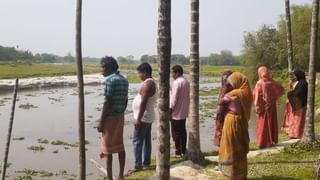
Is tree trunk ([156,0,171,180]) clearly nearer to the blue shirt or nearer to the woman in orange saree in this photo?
the blue shirt

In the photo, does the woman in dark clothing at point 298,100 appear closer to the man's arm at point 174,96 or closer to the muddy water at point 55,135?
the man's arm at point 174,96

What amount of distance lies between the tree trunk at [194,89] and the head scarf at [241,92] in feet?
5.01

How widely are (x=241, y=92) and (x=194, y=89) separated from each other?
169cm

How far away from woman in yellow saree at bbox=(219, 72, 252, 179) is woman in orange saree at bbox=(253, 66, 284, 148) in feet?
10.6

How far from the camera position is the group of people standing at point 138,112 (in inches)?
290

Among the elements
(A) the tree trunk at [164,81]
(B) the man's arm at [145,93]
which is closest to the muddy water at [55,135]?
(B) the man's arm at [145,93]

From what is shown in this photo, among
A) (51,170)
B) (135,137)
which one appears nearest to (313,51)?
(135,137)

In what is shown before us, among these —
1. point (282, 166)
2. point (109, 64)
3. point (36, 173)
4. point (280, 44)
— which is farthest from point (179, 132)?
point (280, 44)

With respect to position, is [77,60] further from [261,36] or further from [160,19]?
[261,36]

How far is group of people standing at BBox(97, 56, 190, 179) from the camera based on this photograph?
7359 mm

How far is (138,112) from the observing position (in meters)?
8.63

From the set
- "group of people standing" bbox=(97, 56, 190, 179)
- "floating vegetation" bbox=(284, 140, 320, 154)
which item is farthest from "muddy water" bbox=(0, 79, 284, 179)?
"floating vegetation" bbox=(284, 140, 320, 154)

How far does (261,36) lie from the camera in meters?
46.7

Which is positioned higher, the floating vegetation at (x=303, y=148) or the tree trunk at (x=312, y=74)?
the tree trunk at (x=312, y=74)
